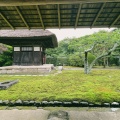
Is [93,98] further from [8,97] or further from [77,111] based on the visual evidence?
[8,97]

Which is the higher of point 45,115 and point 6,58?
point 6,58

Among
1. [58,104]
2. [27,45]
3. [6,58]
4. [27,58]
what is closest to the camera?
[58,104]

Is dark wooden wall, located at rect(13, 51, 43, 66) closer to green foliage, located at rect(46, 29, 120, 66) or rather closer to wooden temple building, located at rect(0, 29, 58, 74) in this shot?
wooden temple building, located at rect(0, 29, 58, 74)

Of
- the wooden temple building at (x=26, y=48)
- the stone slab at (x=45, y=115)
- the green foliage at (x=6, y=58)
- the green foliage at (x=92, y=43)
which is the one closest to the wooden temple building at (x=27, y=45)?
the wooden temple building at (x=26, y=48)

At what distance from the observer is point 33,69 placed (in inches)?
520

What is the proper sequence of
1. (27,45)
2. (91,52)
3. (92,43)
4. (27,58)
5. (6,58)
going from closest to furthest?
(27,45)
(27,58)
(6,58)
(92,43)
(91,52)

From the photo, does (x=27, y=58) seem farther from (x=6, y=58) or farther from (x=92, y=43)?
(x=92, y=43)

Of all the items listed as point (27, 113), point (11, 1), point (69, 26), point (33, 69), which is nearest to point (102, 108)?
point (27, 113)

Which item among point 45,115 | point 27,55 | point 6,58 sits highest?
point 27,55

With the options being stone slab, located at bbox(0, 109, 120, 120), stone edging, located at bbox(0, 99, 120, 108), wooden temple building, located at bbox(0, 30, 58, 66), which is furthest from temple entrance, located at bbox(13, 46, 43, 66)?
stone slab, located at bbox(0, 109, 120, 120)

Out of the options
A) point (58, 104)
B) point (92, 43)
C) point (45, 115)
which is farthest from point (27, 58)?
point (45, 115)

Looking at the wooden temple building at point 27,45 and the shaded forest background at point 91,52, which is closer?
the wooden temple building at point 27,45

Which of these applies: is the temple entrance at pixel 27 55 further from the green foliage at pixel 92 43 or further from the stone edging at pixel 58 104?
the stone edging at pixel 58 104

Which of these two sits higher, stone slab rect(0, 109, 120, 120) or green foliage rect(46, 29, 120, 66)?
green foliage rect(46, 29, 120, 66)
